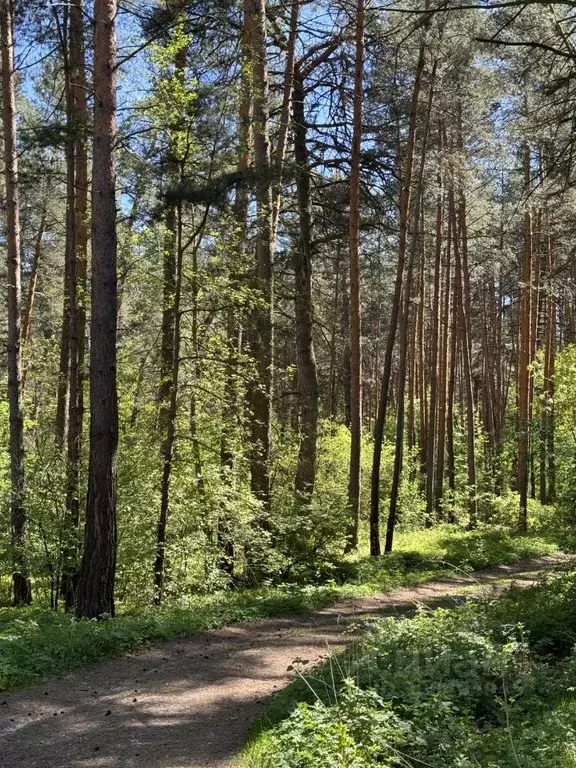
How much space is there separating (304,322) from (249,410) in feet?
12.1

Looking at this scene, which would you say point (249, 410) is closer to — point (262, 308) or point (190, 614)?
point (262, 308)

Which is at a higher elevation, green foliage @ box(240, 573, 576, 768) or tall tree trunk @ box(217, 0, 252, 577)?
tall tree trunk @ box(217, 0, 252, 577)

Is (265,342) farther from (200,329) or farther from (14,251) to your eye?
(14,251)

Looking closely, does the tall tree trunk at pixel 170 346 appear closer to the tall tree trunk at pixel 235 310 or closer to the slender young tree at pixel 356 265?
the tall tree trunk at pixel 235 310

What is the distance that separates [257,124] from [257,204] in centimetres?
166

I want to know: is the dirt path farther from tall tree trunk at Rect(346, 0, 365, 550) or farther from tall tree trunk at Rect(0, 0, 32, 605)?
tall tree trunk at Rect(0, 0, 32, 605)

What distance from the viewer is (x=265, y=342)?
11805 millimetres

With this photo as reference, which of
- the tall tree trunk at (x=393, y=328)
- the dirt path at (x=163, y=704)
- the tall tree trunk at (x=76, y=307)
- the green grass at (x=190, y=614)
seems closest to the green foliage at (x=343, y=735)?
the dirt path at (x=163, y=704)

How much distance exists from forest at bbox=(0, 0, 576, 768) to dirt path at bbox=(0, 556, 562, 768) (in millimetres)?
46

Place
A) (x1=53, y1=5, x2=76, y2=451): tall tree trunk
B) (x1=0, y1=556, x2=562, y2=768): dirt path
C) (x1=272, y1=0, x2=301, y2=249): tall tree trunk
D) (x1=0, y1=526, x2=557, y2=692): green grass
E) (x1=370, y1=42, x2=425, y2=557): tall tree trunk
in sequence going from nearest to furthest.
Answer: (x1=0, y1=556, x2=562, y2=768): dirt path → (x1=0, y1=526, x2=557, y2=692): green grass → (x1=53, y1=5, x2=76, y2=451): tall tree trunk → (x1=272, y1=0, x2=301, y2=249): tall tree trunk → (x1=370, y1=42, x2=425, y2=557): tall tree trunk

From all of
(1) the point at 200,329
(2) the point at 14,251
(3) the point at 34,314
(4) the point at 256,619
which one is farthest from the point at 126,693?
(3) the point at 34,314

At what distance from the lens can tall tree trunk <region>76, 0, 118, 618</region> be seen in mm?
8234

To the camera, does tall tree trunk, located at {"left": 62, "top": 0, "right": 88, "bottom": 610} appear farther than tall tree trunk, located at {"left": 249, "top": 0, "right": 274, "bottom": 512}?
No

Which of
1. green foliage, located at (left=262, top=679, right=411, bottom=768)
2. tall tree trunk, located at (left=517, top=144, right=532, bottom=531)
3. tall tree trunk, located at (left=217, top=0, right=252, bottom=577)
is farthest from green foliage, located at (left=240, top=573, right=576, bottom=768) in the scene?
tall tree trunk, located at (left=517, top=144, right=532, bottom=531)
